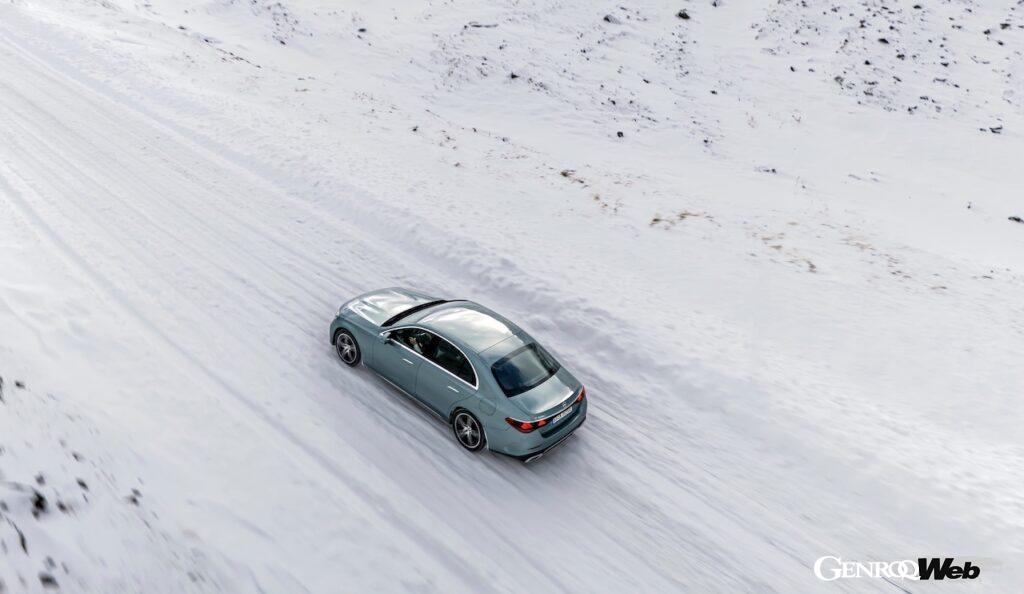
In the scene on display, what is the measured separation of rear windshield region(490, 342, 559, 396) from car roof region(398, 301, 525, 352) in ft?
1.17

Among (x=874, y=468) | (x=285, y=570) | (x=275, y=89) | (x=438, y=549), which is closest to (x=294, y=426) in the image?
(x=285, y=570)

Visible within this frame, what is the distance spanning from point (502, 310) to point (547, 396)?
13.4 feet

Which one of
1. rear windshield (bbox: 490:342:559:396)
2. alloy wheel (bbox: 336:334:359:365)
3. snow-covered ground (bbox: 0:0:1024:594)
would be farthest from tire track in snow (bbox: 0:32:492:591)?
rear windshield (bbox: 490:342:559:396)

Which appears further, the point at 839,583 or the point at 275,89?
the point at 275,89

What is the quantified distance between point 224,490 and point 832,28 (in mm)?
35134

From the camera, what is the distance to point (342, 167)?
1662 centimetres

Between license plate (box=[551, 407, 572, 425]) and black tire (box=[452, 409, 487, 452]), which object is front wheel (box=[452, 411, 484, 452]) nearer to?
black tire (box=[452, 409, 487, 452])

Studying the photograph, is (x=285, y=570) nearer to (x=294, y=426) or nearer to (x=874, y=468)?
(x=294, y=426)

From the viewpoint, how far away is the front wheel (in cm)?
827

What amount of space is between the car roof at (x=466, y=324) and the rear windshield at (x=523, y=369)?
1.17 ft

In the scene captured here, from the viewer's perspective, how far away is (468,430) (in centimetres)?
839

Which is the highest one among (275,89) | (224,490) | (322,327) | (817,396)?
(275,89)

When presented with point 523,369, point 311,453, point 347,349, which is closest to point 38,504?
point 311,453

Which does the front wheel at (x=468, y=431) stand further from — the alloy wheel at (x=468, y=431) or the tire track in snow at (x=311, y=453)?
the tire track in snow at (x=311, y=453)
